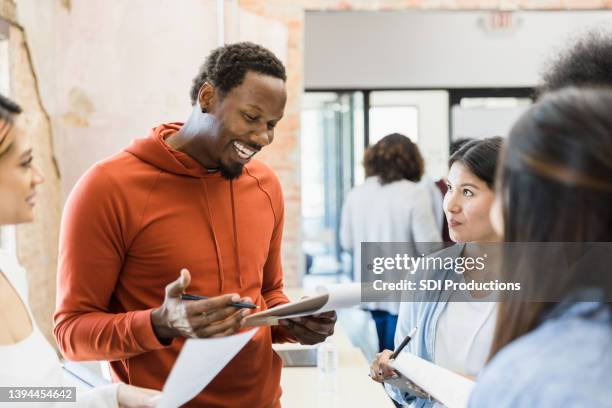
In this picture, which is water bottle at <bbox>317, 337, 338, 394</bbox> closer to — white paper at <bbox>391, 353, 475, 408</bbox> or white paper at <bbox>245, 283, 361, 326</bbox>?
white paper at <bbox>391, 353, 475, 408</bbox>

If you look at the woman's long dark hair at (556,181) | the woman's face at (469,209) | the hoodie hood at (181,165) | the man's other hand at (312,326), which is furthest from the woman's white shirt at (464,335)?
the woman's long dark hair at (556,181)

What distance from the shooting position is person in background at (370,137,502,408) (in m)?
1.71

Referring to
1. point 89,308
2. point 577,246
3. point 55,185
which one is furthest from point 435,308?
point 55,185

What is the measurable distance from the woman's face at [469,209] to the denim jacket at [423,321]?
2.6 inches

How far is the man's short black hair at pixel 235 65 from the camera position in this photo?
64.7 inches

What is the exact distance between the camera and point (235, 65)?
1653 mm

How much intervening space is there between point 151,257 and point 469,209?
0.85 meters

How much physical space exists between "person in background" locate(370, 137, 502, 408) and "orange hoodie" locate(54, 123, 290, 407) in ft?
1.20

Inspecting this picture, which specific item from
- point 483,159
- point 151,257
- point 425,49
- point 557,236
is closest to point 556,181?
point 557,236

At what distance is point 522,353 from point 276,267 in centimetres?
115

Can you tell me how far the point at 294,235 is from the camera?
13.4 feet

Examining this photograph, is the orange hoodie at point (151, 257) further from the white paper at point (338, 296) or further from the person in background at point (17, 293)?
the white paper at point (338, 296)

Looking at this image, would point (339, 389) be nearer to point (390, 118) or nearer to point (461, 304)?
point (461, 304)

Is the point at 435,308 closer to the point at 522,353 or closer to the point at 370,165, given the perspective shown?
the point at 522,353
